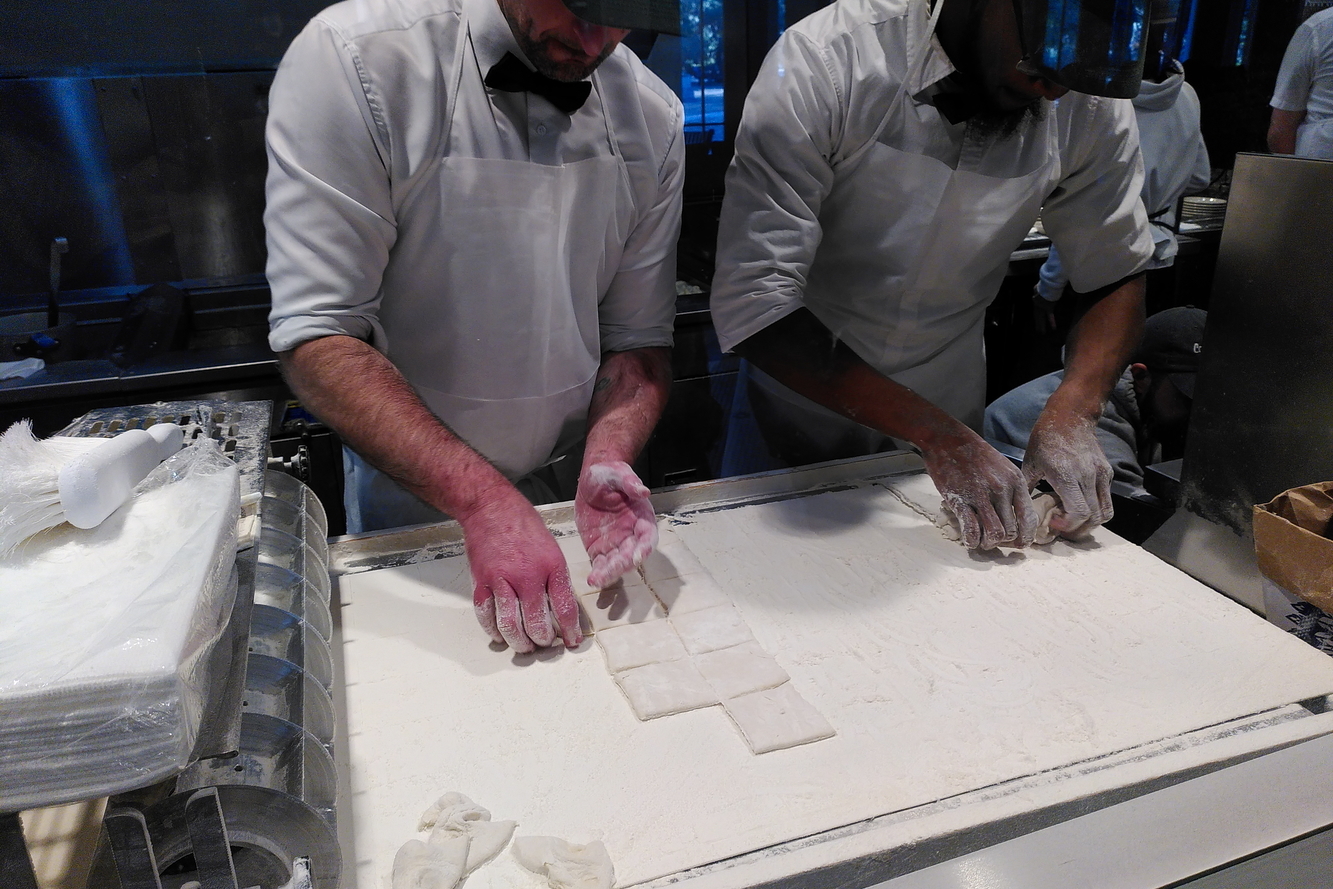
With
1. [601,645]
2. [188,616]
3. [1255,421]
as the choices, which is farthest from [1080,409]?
[188,616]

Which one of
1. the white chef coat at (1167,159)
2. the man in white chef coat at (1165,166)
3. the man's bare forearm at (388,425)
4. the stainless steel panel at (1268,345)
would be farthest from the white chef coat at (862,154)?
the man's bare forearm at (388,425)

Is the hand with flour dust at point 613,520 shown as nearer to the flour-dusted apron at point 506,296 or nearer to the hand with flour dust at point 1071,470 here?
the flour-dusted apron at point 506,296

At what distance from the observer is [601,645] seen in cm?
130

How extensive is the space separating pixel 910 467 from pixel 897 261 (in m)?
0.46

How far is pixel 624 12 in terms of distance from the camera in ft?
3.76

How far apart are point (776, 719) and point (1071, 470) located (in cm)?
92

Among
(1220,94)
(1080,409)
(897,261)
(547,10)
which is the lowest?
(1080,409)

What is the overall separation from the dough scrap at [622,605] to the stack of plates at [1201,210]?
1.91 metres

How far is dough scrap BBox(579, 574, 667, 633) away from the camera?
1367 millimetres

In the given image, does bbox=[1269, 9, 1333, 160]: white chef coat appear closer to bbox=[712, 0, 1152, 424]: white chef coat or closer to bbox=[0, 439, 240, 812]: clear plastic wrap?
bbox=[712, 0, 1152, 424]: white chef coat

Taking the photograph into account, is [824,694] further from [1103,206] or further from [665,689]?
[1103,206]

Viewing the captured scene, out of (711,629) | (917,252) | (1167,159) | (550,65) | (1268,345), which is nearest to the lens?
(711,629)

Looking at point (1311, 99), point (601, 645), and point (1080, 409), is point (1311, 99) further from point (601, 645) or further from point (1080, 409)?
point (601, 645)

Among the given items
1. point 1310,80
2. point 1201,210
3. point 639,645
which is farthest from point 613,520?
point 1310,80
